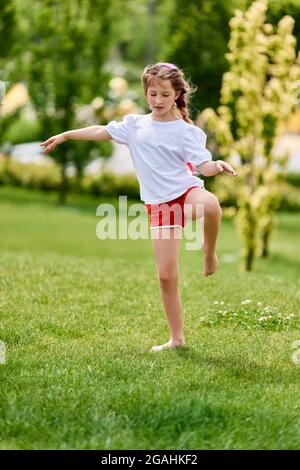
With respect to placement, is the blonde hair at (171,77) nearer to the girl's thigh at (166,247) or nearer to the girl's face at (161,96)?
the girl's face at (161,96)

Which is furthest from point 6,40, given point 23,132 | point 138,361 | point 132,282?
point 138,361

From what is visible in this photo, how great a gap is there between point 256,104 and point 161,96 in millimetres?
6649

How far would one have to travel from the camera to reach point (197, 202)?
200 inches

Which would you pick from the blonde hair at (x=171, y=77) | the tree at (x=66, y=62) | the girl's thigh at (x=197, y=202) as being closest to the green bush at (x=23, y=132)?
the tree at (x=66, y=62)

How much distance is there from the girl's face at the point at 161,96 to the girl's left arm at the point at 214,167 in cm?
41

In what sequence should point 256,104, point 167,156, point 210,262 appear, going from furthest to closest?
point 256,104 → point 210,262 → point 167,156

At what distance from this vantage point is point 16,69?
17.0 meters

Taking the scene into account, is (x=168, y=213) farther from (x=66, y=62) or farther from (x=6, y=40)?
(x=66, y=62)

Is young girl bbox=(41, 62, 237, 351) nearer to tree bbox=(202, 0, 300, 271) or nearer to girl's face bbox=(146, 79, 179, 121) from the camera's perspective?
girl's face bbox=(146, 79, 179, 121)

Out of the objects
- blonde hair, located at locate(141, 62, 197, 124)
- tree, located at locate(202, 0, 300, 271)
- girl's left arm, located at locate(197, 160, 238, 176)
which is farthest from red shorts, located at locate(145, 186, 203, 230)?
tree, located at locate(202, 0, 300, 271)

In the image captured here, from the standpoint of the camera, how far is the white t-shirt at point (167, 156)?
516cm

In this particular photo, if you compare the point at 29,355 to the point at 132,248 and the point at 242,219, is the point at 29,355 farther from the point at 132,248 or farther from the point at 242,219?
the point at 132,248

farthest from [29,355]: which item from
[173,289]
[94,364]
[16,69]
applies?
[16,69]

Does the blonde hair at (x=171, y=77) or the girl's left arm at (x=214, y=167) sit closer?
the girl's left arm at (x=214, y=167)
